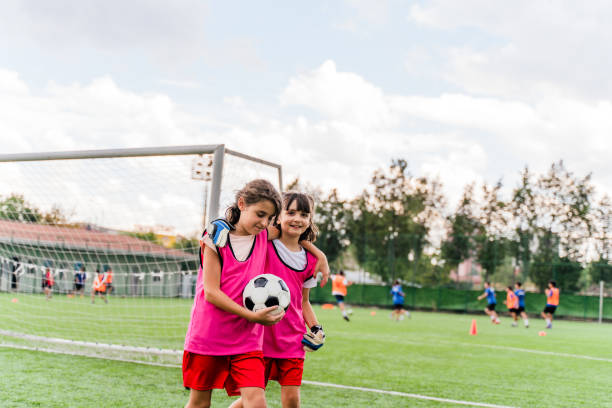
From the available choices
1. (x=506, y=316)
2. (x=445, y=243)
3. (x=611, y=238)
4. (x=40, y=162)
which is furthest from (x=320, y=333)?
(x=611, y=238)

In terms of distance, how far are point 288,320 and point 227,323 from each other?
0.61m

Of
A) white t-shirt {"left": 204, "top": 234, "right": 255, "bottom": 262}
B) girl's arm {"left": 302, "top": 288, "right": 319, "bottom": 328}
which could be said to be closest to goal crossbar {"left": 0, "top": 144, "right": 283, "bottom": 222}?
girl's arm {"left": 302, "top": 288, "right": 319, "bottom": 328}

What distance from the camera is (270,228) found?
3635 millimetres

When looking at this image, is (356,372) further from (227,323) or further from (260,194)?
(260,194)

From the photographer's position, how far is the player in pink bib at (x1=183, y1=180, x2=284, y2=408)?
10.3 feet

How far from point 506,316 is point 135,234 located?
23.8 meters

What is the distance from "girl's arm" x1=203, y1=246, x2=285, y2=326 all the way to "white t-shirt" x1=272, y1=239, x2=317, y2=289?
1.74 ft

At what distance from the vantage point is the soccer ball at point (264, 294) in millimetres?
3170

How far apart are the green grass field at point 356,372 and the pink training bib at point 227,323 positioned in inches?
96.8

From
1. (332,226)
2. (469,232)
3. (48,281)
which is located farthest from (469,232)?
(48,281)

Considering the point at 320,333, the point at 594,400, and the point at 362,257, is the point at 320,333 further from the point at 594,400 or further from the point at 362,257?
the point at 362,257

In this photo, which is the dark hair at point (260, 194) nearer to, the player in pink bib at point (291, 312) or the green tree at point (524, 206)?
the player in pink bib at point (291, 312)

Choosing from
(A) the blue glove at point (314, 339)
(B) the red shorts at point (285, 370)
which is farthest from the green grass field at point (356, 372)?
(A) the blue glove at point (314, 339)

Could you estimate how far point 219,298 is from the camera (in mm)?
3104
